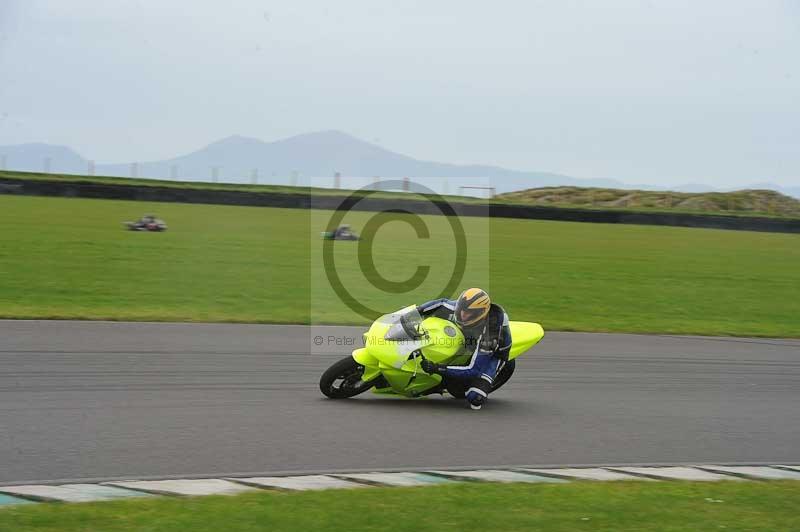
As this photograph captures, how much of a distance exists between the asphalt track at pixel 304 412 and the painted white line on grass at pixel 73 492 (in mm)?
208

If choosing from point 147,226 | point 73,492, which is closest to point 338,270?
point 147,226

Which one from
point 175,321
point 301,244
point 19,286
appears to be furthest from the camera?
point 301,244

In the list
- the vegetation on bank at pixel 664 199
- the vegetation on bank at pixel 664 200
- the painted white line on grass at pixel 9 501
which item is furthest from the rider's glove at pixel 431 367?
the vegetation on bank at pixel 664 199

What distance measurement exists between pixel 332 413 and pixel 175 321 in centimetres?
647

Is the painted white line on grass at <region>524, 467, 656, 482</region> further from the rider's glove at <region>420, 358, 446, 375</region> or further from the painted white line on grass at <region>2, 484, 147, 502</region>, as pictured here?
the painted white line on grass at <region>2, 484, 147, 502</region>

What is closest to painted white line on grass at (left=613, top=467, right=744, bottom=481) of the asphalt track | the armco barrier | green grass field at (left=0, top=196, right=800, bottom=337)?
the asphalt track

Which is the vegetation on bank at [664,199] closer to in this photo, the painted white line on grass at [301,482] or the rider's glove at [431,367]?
the rider's glove at [431,367]

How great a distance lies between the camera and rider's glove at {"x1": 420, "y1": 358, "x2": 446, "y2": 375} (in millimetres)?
9492

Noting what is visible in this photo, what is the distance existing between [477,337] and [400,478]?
2.83 m

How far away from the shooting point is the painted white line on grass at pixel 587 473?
7609mm

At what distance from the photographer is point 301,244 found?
1185 inches

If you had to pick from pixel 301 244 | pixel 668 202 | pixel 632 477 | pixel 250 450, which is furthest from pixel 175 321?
pixel 668 202

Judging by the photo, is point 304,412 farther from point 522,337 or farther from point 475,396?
point 522,337

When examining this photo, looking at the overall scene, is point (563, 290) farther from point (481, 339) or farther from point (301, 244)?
point (481, 339)
